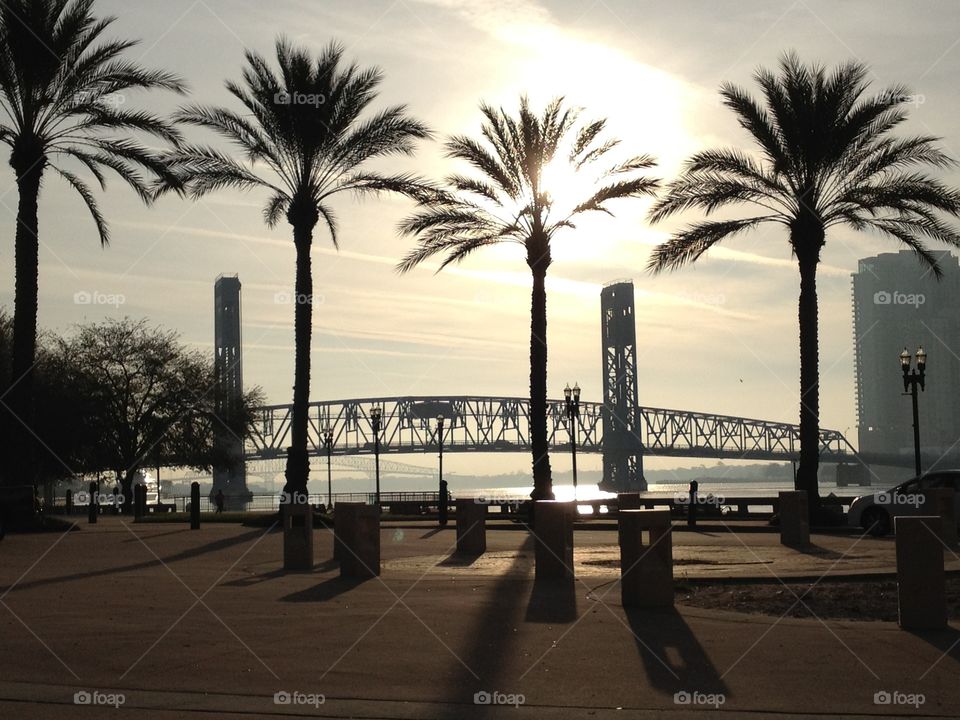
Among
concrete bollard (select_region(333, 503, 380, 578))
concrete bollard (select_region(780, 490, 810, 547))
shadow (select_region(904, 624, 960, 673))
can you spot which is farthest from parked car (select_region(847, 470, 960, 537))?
shadow (select_region(904, 624, 960, 673))

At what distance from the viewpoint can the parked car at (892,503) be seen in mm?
24469

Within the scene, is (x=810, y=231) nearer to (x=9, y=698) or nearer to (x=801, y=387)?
(x=801, y=387)

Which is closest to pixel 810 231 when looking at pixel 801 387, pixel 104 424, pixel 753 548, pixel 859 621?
pixel 801 387

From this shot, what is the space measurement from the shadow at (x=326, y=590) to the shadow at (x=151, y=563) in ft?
10.6

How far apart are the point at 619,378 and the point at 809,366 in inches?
4664

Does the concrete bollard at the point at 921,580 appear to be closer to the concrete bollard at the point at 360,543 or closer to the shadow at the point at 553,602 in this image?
the shadow at the point at 553,602

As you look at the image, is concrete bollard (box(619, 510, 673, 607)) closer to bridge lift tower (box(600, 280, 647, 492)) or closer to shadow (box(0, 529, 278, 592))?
shadow (box(0, 529, 278, 592))

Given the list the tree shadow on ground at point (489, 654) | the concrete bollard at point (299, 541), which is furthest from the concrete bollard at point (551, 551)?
the concrete bollard at point (299, 541)

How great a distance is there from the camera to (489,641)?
952 centimetres

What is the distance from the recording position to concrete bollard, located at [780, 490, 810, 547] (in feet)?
70.3

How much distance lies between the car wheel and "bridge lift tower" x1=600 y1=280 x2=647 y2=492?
380ft

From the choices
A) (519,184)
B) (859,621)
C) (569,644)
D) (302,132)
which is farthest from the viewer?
(519,184)

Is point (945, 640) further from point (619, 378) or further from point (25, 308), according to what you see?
point (619, 378)

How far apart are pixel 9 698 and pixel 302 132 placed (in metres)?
25.2
